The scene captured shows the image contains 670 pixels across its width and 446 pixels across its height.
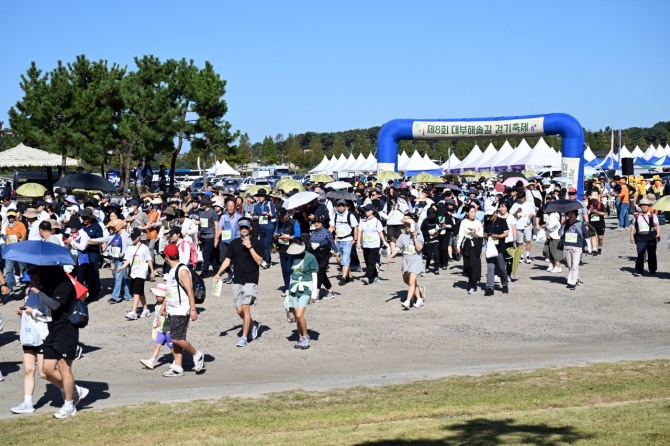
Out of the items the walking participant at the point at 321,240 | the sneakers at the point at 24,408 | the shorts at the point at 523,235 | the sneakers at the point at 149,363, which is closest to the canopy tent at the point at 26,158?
the shorts at the point at 523,235

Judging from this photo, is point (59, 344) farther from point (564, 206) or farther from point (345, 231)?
point (564, 206)

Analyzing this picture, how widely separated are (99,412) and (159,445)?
5.33 feet

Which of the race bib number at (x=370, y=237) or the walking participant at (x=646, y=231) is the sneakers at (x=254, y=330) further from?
the walking participant at (x=646, y=231)

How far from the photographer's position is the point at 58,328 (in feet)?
28.9

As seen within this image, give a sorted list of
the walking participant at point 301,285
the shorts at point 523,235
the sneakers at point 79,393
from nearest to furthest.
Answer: the sneakers at point 79,393
the walking participant at point 301,285
the shorts at point 523,235

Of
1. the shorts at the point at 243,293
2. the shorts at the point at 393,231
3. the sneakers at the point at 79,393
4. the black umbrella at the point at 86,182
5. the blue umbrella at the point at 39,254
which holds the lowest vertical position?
the sneakers at the point at 79,393

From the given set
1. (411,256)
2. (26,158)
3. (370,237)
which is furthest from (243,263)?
(26,158)

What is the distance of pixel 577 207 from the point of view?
17016mm

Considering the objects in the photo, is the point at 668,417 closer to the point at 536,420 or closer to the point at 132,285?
the point at 536,420

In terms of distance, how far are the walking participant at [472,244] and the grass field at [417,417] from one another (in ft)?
20.5

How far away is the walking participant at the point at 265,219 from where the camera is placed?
802 inches

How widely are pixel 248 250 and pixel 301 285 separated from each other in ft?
3.05

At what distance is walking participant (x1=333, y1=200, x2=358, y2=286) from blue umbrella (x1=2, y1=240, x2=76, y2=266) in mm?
8768

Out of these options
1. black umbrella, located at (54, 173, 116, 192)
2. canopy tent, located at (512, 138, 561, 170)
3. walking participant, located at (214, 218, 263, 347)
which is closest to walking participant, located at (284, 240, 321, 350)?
walking participant, located at (214, 218, 263, 347)
